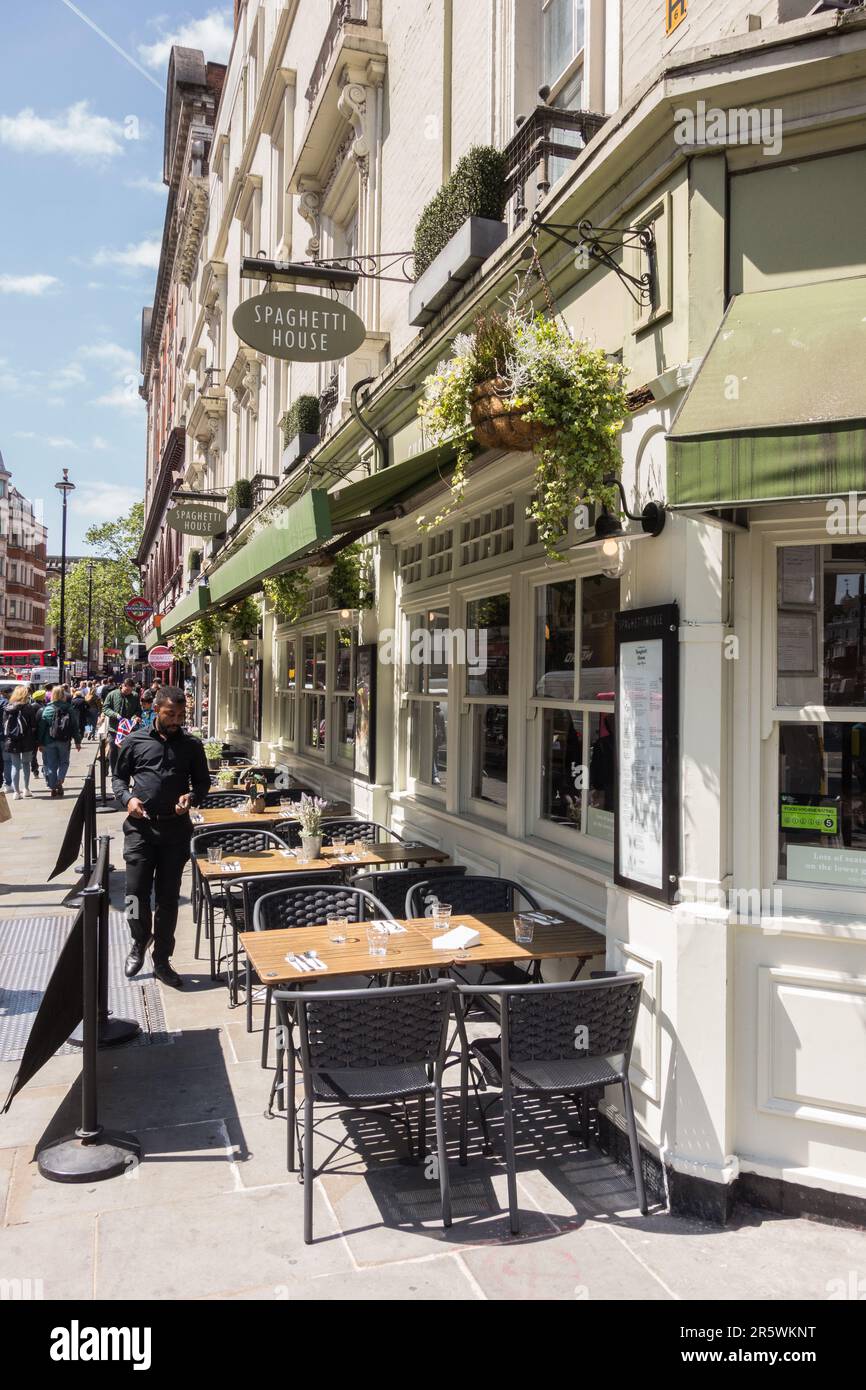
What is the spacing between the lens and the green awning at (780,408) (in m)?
3.33

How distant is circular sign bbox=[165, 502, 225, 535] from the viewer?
64.8 feet

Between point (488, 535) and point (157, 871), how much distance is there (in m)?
3.52

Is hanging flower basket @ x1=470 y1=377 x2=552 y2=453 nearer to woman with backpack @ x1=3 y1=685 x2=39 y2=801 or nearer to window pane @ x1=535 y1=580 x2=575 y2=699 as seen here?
window pane @ x1=535 y1=580 x2=575 y2=699

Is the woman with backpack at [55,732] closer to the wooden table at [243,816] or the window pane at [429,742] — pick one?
the wooden table at [243,816]

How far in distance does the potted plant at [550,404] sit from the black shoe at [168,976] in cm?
436

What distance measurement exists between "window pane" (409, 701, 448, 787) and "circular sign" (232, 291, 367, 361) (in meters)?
3.24

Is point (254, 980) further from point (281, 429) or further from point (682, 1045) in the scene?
point (281, 429)

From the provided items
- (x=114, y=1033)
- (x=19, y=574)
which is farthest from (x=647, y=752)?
(x=19, y=574)

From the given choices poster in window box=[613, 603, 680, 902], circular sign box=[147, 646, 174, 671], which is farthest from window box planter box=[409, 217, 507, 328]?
circular sign box=[147, 646, 174, 671]

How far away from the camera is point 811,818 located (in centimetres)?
415

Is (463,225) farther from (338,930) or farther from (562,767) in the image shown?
(338,930)

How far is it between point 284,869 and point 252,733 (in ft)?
42.1

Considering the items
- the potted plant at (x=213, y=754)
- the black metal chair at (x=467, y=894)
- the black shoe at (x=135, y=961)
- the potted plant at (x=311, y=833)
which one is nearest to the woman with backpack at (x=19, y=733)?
the potted plant at (x=213, y=754)

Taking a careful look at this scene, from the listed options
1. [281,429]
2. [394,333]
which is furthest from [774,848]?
[281,429]
